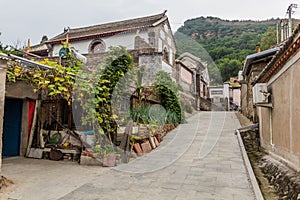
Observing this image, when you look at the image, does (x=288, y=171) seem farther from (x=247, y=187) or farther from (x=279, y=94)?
(x=279, y=94)

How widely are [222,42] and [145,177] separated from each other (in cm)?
3079

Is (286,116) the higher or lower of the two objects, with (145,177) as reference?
higher

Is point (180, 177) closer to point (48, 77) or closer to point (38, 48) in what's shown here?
point (48, 77)

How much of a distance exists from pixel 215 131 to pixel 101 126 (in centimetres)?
612

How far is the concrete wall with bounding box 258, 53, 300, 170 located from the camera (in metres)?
4.08

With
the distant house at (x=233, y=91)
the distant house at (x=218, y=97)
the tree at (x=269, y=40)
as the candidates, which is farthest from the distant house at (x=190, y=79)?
the tree at (x=269, y=40)

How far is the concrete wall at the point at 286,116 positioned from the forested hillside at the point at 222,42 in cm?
1754

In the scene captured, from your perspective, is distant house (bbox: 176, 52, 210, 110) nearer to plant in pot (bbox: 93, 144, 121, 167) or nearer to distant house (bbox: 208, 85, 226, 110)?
distant house (bbox: 208, 85, 226, 110)

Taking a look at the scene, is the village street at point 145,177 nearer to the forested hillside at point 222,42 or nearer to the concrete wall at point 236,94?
the forested hillside at point 222,42

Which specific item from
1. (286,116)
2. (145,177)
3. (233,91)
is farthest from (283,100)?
(233,91)

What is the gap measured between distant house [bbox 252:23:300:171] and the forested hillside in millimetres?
17054

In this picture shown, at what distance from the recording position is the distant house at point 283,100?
4027 mm

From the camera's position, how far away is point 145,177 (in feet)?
15.7

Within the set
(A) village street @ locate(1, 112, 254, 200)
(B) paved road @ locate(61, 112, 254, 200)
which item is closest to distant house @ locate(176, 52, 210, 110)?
(B) paved road @ locate(61, 112, 254, 200)
